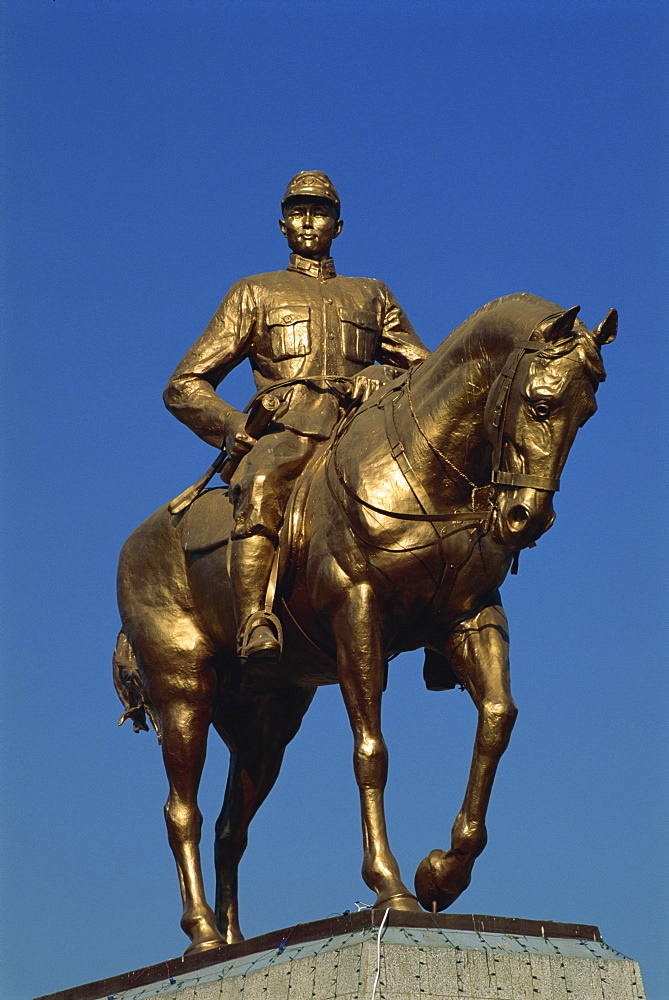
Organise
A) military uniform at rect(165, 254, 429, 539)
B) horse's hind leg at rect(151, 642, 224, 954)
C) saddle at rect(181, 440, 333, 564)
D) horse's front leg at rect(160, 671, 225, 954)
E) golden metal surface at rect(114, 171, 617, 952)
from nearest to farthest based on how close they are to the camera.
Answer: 1. golden metal surface at rect(114, 171, 617, 952)
2. saddle at rect(181, 440, 333, 564)
3. horse's front leg at rect(160, 671, 225, 954)
4. horse's hind leg at rect(151, 642, 224, 954)
5. military uniform at rect(165, 254, 429, 539)

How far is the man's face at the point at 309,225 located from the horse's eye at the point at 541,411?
3.80m

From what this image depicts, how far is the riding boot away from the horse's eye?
2.49 metres

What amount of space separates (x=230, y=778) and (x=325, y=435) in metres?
3.19

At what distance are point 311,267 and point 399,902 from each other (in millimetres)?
5376

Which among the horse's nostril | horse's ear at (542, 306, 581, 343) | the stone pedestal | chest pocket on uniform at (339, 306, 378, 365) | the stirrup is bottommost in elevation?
the stone pedestal

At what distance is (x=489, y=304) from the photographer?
1255 centimetres

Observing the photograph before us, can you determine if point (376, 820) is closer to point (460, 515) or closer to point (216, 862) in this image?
point (460, 515)

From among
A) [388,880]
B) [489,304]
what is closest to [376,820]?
[388,880]

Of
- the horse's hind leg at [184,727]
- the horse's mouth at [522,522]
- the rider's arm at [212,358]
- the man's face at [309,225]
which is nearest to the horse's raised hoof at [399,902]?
the horse's mouth at [522,522]

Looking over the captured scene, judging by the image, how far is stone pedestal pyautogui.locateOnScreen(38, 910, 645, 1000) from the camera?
10992mm

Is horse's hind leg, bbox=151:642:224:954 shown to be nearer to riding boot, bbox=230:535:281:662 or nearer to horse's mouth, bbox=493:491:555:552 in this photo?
riding boot, bbox=230:535:281:662

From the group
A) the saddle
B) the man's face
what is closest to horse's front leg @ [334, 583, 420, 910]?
the saddle

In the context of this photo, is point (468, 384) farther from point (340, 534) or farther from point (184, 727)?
point (184, 727)

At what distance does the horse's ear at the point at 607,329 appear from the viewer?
1187 centimetres
